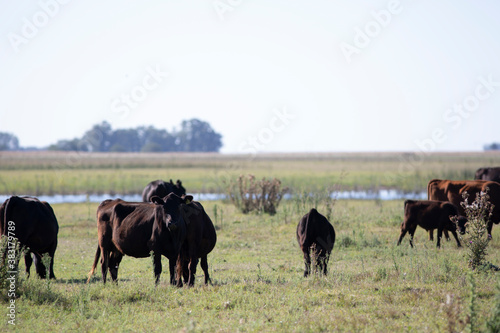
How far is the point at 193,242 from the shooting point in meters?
9.89

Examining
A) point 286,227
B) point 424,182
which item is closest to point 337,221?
point 286,227

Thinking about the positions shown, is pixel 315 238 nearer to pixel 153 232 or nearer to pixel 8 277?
pixel 153 232

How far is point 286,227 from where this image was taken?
17094 mm

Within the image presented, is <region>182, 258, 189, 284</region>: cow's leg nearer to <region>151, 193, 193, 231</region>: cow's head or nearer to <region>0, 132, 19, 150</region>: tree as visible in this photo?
<region>151, 193, 193, 231</region>: cow's head

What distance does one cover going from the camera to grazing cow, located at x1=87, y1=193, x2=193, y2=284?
9.42m

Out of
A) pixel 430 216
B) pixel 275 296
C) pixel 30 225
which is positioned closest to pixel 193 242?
pixel 275 296

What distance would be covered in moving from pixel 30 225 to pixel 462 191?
39.1 feet

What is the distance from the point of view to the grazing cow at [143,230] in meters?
9.42

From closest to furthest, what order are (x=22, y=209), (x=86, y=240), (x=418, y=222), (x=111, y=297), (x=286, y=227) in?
1. (x=111, y=297)
2. (x=22, y=209)
3. (x=418, y=222)
4. (x=86, y=240)
5. (x=286, y=227)

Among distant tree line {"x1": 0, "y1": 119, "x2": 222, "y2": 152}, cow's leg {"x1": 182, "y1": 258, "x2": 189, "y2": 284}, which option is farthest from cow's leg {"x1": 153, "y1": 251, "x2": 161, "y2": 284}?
distant tree line {"x1": 0, "y1": 119, "x2": 222, "y2": 152}

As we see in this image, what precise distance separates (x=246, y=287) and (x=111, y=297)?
224 centimetres

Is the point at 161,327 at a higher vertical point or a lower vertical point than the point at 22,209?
lower

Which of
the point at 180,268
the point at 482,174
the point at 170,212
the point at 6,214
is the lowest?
the point at 180,268

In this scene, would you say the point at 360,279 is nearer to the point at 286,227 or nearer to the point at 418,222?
the point at 418,222
